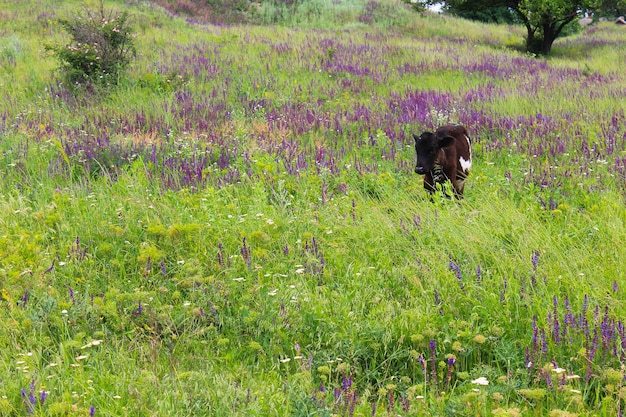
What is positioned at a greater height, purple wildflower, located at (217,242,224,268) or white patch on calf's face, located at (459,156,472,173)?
white patch on calf's face, located at (459,156,472,173)

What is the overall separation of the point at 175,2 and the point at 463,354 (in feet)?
102

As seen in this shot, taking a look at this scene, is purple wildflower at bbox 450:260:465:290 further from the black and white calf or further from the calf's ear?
the calf's ear

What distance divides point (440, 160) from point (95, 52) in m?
8.55

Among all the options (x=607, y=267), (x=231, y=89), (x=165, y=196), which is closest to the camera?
(x=607, y=267)

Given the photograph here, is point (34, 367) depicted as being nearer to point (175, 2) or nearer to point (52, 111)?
point (52, 111)

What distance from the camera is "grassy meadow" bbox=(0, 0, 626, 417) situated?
3293 millimetres

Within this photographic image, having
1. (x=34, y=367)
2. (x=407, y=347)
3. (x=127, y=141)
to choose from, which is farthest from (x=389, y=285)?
(x=127, y=141)

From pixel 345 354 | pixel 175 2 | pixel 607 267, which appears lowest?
pixel 345 354

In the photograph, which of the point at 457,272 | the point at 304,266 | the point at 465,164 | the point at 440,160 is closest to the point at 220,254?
the point at 304,266

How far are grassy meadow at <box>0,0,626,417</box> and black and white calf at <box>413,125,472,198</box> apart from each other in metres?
0.29

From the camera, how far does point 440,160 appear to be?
6.92 metres

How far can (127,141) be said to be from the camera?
827 cm

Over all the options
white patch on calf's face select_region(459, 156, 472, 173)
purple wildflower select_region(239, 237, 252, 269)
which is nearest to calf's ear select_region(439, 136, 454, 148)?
white patch on calf's face select_region(459, 156, 472, 173)

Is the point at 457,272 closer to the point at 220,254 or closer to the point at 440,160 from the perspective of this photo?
the point at 220,254
